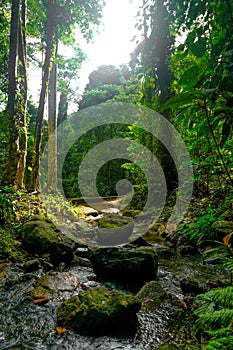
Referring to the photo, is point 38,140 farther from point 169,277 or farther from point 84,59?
point 84,59

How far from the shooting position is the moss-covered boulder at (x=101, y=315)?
268 cm

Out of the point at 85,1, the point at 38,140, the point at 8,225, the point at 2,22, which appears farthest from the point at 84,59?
the point at 8,225

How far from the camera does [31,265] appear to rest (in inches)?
174

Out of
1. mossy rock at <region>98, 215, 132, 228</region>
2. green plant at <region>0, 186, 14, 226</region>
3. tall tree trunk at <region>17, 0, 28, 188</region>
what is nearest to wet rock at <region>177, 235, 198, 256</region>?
mossy rock at <region>98, 215, 132, 228</region>

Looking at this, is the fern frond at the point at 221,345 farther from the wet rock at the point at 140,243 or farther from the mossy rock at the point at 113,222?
the mossy rock at the point at 113,222

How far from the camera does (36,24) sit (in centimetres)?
1138

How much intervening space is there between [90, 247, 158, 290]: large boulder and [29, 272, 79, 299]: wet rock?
519mm

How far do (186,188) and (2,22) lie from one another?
925cm

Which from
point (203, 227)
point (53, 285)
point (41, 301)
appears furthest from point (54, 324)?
point (203, 227)

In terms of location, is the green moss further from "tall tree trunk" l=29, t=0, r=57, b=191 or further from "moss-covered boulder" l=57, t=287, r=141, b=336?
"tall tree trunk" l=29, t=0, r=57, b=191

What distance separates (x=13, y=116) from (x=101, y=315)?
6.30 meters

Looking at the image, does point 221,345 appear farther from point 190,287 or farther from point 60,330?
point 190,287

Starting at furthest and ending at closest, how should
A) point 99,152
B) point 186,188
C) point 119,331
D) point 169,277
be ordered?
point 99,152 < point 186,188 < point 169,277 < point 119,331

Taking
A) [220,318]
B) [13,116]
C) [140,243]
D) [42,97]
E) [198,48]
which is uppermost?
[42,97]
